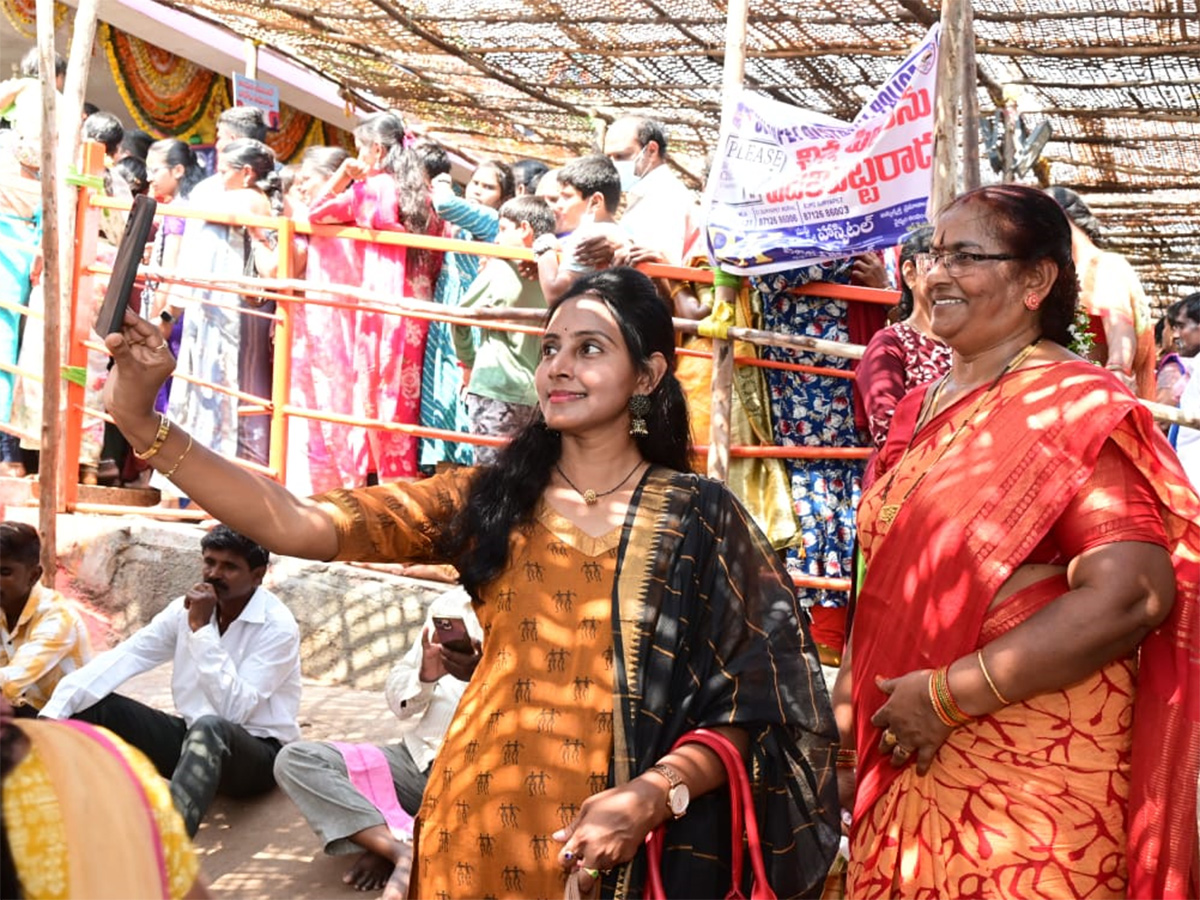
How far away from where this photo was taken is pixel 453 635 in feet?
12.3

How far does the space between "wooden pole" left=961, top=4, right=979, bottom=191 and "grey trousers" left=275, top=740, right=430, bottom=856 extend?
122 inches

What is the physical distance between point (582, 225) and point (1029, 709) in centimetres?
340

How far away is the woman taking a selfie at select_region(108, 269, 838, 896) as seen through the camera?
248 centimetres

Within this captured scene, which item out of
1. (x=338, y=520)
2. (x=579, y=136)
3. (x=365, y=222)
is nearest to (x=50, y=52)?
(x=365, y=222)

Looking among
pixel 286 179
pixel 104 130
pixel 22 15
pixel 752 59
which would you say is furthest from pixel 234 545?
pixel 22 15

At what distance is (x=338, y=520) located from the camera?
8.57 ft

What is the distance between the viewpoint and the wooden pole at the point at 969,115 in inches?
240

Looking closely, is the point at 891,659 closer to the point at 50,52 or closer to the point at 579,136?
the point at 50,52

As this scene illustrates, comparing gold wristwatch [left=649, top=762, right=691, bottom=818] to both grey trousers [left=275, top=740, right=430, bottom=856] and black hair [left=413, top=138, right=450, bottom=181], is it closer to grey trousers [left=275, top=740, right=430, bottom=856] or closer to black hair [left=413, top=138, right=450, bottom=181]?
grey trousers [left=275, top=740, right=430, bottom=856]

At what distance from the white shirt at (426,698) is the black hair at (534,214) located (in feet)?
6.92

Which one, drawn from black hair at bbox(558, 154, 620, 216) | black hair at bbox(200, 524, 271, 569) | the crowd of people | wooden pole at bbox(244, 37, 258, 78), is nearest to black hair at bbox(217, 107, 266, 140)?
wooden pole at bbox(244, 37, 258, 78)

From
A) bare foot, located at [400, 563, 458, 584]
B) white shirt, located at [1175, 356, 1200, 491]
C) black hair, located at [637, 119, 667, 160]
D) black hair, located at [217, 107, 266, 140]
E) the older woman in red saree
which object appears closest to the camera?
the older woman in red saree

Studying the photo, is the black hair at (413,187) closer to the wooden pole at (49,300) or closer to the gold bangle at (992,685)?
the wooden pole at (49,300)

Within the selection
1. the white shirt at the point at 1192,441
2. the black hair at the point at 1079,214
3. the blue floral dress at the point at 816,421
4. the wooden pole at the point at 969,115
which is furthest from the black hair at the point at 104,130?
the white shirt at the point at 1192,441
